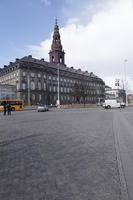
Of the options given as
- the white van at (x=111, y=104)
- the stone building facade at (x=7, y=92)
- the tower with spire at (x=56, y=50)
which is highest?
the tower with spire at (x=56, y=50)

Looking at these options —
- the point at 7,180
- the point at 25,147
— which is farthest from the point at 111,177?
the point at 25,147

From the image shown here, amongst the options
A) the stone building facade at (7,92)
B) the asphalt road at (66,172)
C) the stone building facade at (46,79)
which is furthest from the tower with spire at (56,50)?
the asphalt road at (66,172)

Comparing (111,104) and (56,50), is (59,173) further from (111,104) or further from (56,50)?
(56,50)

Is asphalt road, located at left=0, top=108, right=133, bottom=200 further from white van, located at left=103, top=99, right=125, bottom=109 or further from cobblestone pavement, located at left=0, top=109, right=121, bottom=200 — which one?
white van, located at left=103, top=99, right=125, bottom=109

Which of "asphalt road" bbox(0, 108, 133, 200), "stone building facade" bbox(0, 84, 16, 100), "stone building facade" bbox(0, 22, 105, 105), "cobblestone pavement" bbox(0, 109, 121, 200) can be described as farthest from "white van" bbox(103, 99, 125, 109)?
"stone building facade" bbox(0, 84, 16, 100)

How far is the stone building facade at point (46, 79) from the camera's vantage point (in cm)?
8144

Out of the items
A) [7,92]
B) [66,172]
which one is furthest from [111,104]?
[7,92]

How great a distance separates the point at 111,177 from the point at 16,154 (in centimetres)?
319

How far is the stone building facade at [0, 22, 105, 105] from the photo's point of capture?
267ft

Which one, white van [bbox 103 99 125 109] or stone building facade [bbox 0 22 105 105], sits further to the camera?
stone building facade [bbox 0 22 105 105]

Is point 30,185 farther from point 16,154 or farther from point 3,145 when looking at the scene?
point 3,145

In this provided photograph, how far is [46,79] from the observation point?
3674 inches

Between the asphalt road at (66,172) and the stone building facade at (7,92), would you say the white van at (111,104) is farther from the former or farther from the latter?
the stone building facade at (7,92)

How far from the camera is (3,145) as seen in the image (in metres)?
7.14
